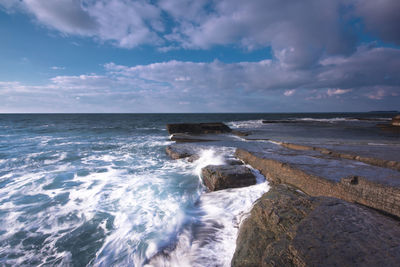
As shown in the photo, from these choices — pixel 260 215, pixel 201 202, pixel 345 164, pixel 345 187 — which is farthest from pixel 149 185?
pixel 345 164

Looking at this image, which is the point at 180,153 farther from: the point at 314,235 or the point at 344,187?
the point at 314,235

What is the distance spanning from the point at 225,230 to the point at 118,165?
23.3 feet

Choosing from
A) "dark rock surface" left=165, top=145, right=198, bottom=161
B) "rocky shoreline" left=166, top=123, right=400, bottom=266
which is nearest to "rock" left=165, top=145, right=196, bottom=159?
"dark rock surface" left=165, top=145, right=198, bottom=161

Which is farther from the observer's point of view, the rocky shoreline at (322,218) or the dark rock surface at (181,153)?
the dark rock surface at (181,153)

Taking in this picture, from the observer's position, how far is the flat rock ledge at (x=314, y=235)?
211 cm

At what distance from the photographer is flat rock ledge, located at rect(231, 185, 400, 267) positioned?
6.91 feet

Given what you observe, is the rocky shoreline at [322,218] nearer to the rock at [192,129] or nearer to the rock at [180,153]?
the rock at [180,153]

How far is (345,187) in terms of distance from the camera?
4109 mm

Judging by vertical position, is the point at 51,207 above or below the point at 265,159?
below

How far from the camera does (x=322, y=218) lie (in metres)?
2.80

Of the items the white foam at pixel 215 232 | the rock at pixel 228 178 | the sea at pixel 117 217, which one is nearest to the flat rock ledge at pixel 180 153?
the sea at pixel 117 217

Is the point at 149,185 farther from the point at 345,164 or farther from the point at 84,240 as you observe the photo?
the point at 345,164

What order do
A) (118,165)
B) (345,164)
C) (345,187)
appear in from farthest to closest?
1. (118,165)
2. (345,164)
3. (345,187)

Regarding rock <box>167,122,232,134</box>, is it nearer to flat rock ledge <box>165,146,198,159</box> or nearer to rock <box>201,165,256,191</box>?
flat rock ledge <box>165,146,198,159</box>
